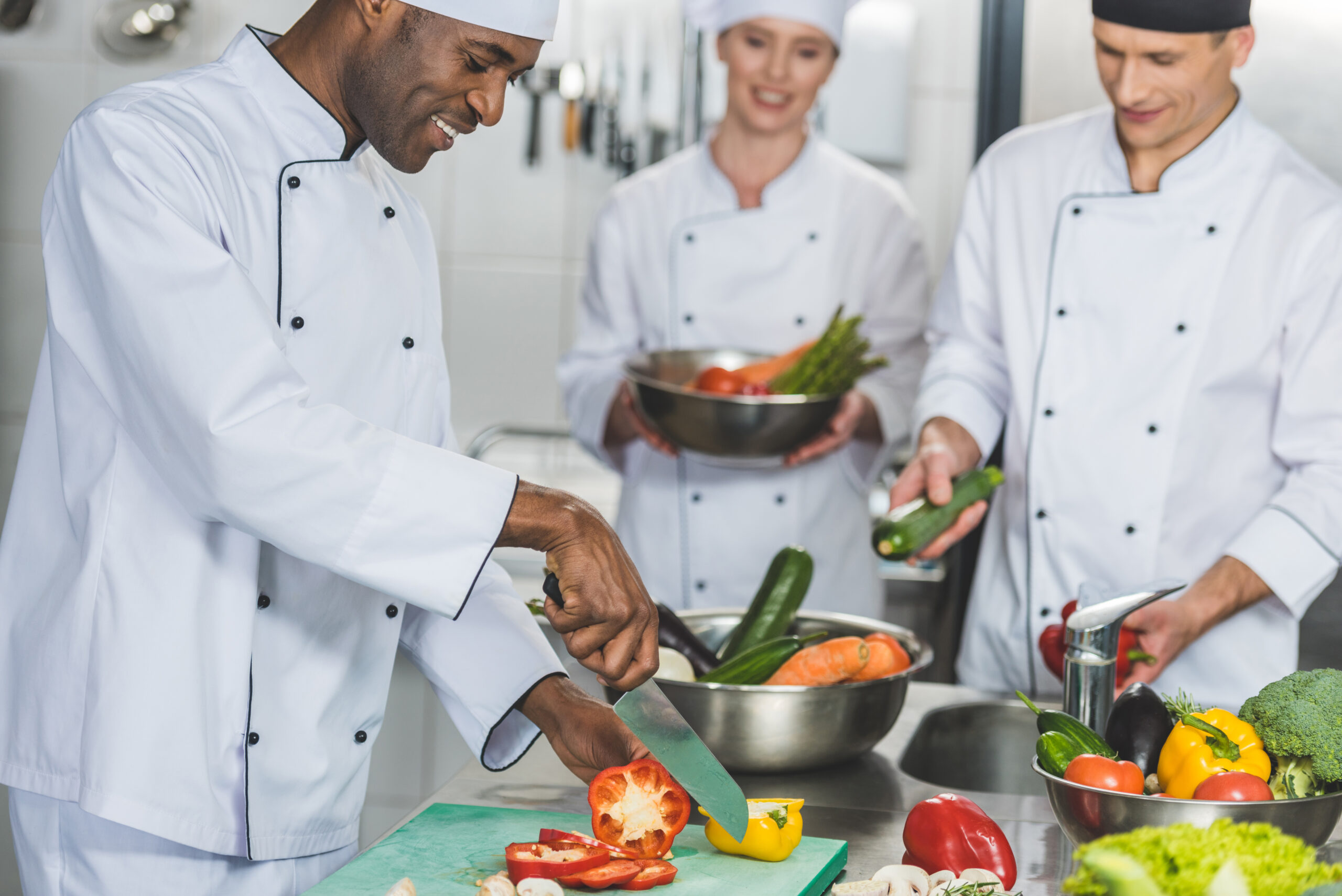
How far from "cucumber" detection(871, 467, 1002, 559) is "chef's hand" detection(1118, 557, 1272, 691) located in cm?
27

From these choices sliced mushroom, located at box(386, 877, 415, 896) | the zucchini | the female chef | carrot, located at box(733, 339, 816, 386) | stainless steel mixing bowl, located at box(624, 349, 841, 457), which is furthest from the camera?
the female chef

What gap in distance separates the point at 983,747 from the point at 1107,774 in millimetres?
703

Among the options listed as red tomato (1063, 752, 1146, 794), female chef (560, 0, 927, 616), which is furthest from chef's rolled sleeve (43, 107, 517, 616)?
female chef (560, 0, 927, 616)

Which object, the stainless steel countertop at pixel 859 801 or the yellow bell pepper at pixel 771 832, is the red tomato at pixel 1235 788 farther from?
the yellow bell pepper at pixel 771 832

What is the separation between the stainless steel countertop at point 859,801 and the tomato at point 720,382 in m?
0.79

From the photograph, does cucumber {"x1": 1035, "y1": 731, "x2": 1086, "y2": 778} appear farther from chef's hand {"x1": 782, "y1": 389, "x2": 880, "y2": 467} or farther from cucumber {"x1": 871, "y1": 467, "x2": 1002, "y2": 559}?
chef's hand {"x1": 782, "y1": 389, "x2": 880, "y2": 467}

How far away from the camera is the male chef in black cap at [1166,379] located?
6.38ft

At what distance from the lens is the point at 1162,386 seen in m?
2.08

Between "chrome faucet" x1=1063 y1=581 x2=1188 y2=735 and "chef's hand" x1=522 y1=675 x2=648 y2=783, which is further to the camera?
"chrome faucet" x1=1063 y1=581 x2=1188 y2=735

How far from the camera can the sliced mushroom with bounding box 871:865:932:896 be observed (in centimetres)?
113

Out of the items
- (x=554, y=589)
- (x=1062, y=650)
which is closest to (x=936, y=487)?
(x=1062, y=650)

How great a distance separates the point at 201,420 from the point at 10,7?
3.15 metres

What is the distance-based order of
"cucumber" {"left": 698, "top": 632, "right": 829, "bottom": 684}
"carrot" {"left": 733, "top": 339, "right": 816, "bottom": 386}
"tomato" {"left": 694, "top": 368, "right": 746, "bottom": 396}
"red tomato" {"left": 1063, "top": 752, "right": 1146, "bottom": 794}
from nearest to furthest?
"red tomato" {"left": 1063, "top": 752, "right": 1146, "bottom": 794}, "cucumber" {"left": 698, "top": 632, "right": 829, "bottom": 684}, "tomato" {"left": 694, "top": 368, "right": 746, "bottom": 396}, "carrot" {"left": 733, "top": 339, "right": 816, "bottom": 386}

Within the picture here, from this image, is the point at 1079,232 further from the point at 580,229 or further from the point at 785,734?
the point at 580,229
